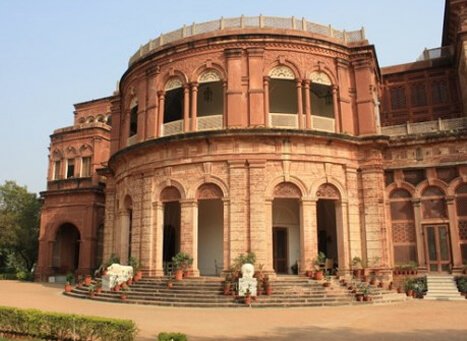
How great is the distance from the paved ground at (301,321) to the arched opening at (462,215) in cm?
382

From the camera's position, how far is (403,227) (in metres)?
20.7

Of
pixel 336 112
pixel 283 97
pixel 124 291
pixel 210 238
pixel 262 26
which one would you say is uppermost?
pixel 262 26

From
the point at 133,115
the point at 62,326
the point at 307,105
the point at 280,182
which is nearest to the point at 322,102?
the point at 307,105

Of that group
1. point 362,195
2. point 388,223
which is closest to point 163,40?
point 362,195

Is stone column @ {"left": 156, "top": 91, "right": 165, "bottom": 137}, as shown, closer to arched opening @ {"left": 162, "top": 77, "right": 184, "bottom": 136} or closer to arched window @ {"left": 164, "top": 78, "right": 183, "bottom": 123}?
arched opening @ {"left": 162, "top": 77, "right": 184, "bottom": 136}

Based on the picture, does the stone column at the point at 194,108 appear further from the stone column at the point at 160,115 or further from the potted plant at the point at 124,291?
the potted plant at the point at 124,291

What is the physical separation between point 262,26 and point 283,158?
6251mm

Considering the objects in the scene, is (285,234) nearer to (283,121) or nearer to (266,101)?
(283,121)

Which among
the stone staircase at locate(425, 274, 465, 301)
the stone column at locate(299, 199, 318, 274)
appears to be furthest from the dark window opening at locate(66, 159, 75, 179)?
the stone staircase at locate(425, 274, 465, 301)

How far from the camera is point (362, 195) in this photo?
20.4m

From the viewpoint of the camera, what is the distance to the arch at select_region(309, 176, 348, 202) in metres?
19.4

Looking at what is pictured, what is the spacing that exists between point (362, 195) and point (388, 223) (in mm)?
1837

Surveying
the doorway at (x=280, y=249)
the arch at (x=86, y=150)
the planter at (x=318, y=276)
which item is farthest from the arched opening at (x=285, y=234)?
the arch at (x=86, y=150)

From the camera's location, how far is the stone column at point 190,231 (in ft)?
63.0
